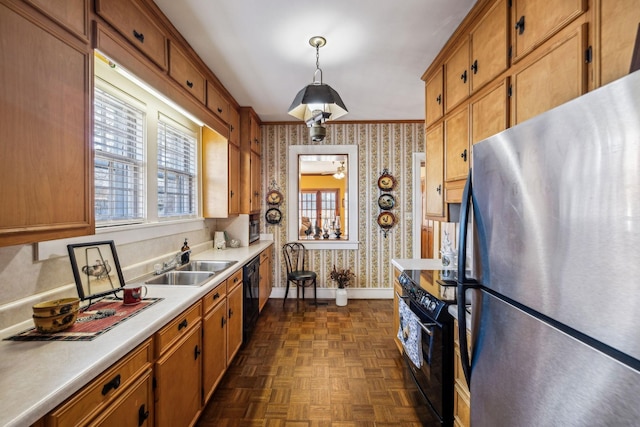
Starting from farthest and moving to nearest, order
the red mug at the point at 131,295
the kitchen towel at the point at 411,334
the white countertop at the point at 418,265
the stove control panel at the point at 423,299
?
the white countertop at the point at 418,265, the kitchen towel at the point at 411,334, the stove control panel at the point at 423,299, the red mug at the point at 131,295

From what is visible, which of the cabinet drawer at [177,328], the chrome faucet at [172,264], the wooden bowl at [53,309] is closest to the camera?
the wooden bowl at [53,309]

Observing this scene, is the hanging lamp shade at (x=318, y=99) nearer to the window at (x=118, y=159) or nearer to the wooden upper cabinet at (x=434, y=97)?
the wooden upper cabinet at (x=434, y=97)

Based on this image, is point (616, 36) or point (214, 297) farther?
point (214, 297)

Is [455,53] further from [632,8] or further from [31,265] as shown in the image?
[31,265]

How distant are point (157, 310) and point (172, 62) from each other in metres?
1.69

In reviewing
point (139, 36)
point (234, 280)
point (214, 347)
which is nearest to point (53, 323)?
point (214, 347)

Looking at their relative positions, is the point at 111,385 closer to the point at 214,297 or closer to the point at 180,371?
the point at 180,371

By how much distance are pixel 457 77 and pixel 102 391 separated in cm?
263

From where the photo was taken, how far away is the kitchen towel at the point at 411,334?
A: 179cm

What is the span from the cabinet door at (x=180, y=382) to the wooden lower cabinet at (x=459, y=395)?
1.47m

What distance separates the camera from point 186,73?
87.6 inches

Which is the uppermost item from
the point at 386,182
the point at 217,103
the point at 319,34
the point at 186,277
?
the point at 319,34

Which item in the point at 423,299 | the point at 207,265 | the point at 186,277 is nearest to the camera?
the point at 423,299

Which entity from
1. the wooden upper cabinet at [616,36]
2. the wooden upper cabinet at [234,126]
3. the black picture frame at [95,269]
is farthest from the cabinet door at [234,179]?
the wooden upper cabinet at [616,36]
